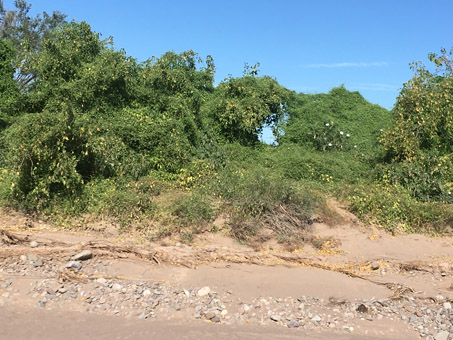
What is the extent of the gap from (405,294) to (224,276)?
2.48 m

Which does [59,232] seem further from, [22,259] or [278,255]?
[278,255]

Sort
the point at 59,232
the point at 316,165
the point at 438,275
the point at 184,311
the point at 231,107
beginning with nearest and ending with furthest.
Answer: the point at 184,311
the point at 438,275
the point at 59,232
the point at 316,165
the point at 231,107

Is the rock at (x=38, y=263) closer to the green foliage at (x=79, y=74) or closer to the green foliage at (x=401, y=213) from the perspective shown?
the green foliage at (x=79, y=74)

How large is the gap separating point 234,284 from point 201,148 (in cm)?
522

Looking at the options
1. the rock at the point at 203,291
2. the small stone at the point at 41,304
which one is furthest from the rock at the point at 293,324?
the small stone at the point at 41,304

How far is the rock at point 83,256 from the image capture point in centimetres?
611

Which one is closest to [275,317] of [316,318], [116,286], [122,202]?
[316,318]

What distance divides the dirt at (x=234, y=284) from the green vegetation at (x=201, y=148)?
0.48 m

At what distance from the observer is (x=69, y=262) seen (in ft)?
19.7

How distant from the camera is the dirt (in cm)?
476

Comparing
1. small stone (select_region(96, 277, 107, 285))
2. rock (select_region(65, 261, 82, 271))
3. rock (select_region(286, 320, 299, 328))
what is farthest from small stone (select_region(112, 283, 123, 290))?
rock (select_region(286, 320, 299, 328))

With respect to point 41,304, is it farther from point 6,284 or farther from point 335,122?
point 335,122

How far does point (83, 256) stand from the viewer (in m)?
6.14

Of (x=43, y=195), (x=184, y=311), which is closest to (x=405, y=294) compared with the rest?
(x=184, y=311)
